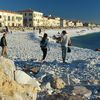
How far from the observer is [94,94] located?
1088cm

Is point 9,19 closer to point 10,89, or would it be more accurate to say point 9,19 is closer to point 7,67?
point 7,67

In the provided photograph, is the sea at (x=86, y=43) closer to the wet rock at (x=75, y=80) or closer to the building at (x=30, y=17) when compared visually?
the wet rock at (x=75, y=80)

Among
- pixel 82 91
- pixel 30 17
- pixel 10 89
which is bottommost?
pixel 82 91

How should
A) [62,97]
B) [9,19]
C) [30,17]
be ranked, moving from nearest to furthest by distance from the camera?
1. [62,97]
2. [9,19]
3. [30,17]

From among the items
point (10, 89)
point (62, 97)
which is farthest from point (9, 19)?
point (10, 89)

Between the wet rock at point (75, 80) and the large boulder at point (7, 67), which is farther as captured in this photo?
the wet rock at point (75, 80)

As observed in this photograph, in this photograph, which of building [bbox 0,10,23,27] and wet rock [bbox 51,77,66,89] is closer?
wet rock [bbox 51,77,66,89]

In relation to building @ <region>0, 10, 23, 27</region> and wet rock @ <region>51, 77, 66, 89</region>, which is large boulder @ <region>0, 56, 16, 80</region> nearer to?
wet rock @ <region>51, 77, 66, 89</region>

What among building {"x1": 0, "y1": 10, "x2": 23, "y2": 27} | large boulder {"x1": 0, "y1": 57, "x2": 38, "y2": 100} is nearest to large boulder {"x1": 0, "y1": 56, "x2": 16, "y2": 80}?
large boulder {"x1": 0, "y1": 57, "x2": 38, "y2": 100}

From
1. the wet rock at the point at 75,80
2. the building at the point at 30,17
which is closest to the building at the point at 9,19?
the building at the point at 30,17

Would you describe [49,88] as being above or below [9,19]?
below

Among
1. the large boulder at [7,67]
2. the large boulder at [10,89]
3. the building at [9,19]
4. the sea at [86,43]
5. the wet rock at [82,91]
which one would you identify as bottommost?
the sea at [86,43]

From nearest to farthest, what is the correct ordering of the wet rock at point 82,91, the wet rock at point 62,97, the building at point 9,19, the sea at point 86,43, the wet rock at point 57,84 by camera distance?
the wet rock at point 62,97
the wet rock at point 82,91
the wet rock at point 57,84
the sea at point 86,43
the building at point 9,19

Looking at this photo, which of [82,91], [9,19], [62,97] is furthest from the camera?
[9,19]
